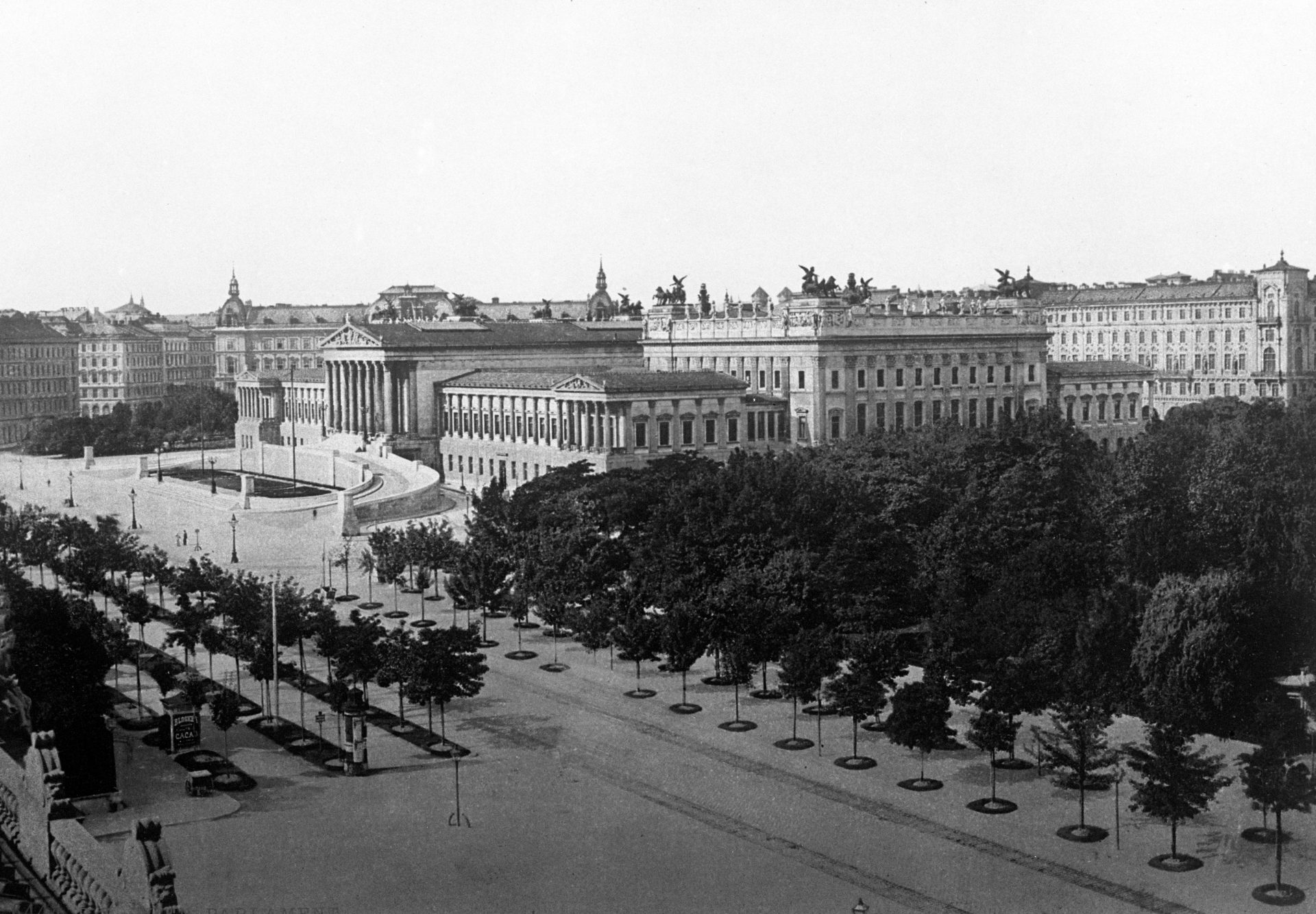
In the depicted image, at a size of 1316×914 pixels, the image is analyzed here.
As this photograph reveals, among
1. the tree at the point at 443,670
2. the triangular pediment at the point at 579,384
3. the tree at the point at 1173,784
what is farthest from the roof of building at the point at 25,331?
the tree at the point at 1173,784

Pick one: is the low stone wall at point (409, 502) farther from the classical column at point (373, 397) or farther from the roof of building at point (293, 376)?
the roof of building at point (293, 376)

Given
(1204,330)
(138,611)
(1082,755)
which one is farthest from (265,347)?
(1082,755)

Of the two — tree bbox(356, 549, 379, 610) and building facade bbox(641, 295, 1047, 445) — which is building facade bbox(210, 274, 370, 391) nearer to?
building facade bbox(641, 295, 1047, 445)

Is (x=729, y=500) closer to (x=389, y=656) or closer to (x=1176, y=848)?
(x=389, y=656)

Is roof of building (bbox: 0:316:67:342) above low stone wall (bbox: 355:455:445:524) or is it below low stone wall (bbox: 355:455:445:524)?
above

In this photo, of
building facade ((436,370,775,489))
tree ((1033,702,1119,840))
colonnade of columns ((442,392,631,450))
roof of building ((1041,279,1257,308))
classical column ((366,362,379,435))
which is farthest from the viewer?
roof of building ((1041,279,1257,308))

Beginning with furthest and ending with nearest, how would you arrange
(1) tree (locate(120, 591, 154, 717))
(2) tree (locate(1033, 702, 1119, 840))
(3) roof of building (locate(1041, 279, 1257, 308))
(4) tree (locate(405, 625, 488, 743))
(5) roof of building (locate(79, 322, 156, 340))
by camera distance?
(5) roof of building (locate(79, 322, 156, 340)), (3) roof of building (locate(1041, 279, 1257, 308)), (1) tree (locate(120, 591, 154, 717)), (4) tree (locate(405, 625, 488, 743)), (2) tree (locate(1033, 702, 1119, 840))

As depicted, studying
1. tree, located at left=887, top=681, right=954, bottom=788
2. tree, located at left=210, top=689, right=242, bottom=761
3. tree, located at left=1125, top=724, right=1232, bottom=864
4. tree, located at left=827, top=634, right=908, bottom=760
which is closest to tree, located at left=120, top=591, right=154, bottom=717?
tree, located at left=210, top=689, right=242, bottom=761
